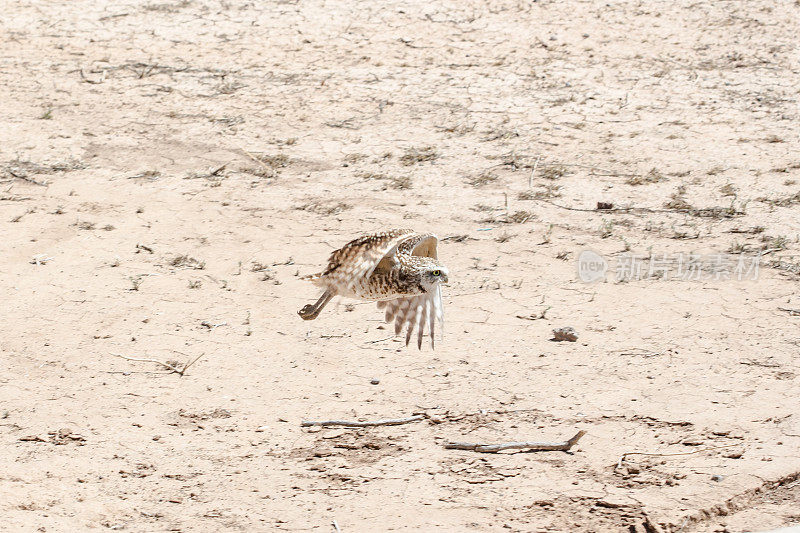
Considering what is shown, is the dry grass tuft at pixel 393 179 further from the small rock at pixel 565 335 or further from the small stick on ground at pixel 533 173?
the small rock at pixel 565 335

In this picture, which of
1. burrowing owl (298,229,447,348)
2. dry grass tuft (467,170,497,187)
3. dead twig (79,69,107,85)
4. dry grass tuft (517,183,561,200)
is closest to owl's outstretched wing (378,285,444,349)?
burrowing owl (298,229,447,348)

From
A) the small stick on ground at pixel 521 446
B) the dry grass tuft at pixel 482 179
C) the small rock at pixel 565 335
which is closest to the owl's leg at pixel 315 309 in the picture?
the small stick on ground at pixel 521 446

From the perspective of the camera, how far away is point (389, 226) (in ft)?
24.4

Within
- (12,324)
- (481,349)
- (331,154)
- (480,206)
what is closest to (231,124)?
(331,154)

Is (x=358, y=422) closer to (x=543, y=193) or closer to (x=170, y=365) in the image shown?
(x=170, y=365)

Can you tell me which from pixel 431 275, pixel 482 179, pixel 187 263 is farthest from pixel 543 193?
pixel 431 275

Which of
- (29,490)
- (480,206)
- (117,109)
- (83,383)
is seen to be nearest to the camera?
(29,490)

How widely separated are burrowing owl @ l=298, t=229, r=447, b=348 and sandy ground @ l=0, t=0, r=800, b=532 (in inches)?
19.8

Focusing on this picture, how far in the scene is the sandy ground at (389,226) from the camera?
4801 mm

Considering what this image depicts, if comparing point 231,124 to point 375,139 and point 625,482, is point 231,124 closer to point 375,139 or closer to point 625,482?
point 375,139

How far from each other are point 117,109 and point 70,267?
8.87ft

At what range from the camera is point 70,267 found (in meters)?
6.80

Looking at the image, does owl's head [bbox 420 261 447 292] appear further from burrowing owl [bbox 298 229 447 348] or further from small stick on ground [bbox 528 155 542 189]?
small stick on ground [bbox 528 155 542 189]

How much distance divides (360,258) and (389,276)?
0.25 metres
